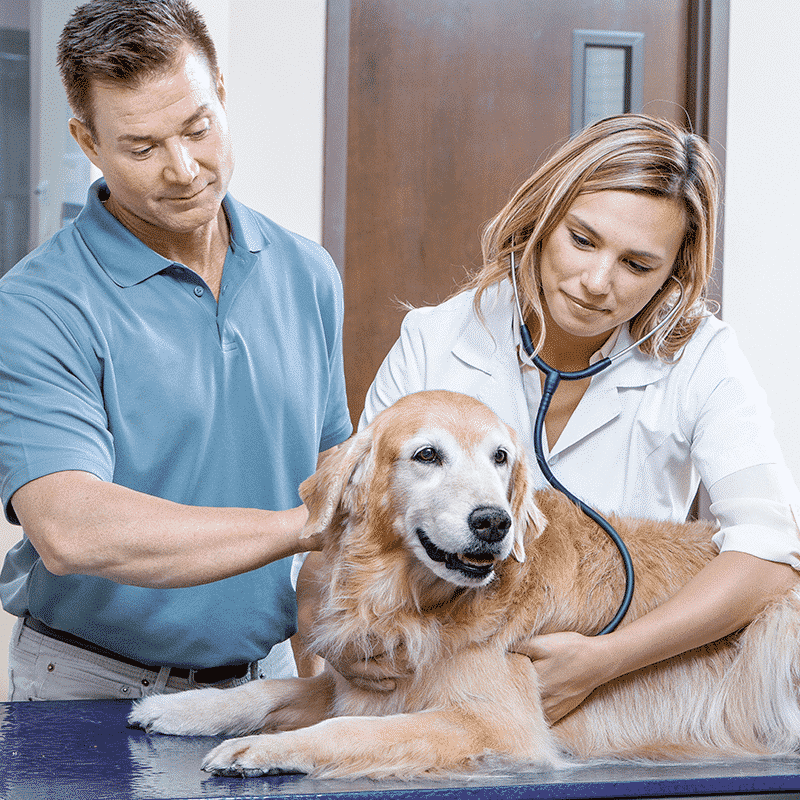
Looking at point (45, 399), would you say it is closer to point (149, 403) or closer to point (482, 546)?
point (149, 403)

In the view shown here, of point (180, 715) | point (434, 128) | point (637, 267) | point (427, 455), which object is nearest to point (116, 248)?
point (427, 455)

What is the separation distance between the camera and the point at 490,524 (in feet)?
3.86

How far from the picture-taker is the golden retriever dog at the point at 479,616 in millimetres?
1207

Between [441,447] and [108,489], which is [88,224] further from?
[441,447]

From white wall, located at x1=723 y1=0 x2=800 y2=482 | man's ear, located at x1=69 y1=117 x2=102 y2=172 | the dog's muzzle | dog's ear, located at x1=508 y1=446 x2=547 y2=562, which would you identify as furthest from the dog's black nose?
white wall, located at x1=723 y1=0 x2=800 y2=482

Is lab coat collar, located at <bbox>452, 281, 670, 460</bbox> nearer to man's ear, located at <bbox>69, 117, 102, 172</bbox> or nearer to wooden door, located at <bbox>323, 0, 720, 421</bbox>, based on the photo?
man's ear, located at <bbox>69, 117, 102, 172</bbox>

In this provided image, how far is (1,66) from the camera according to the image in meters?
2.56

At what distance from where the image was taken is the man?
1.25 meters

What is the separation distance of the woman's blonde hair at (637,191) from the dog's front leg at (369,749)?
0.66 m

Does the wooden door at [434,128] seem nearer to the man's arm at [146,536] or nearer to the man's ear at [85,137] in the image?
the man's ear at [85,137]

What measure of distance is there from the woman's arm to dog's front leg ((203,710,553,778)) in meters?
0.11

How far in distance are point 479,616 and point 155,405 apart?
0.61 m

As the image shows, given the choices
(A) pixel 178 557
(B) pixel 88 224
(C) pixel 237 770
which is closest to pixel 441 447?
(A) pixel 178 557

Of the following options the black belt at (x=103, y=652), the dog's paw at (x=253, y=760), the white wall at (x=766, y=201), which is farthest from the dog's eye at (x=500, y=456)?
the white wall at (x=766, y=201)
